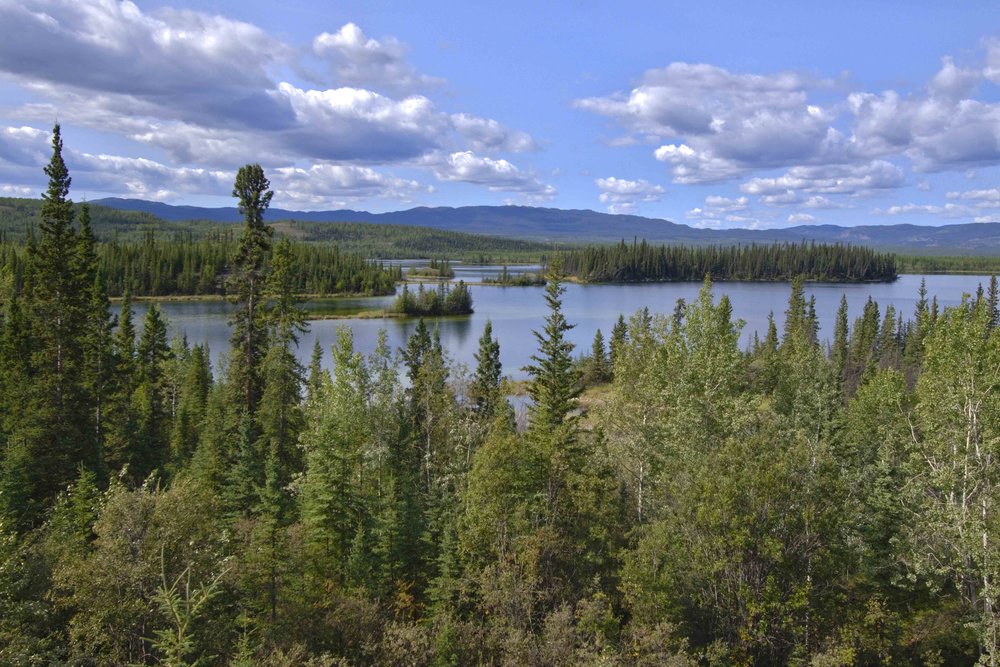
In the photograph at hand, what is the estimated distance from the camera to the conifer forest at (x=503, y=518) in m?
15.7

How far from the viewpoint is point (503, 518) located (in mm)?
20312

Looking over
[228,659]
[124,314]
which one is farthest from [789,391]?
[124,314]

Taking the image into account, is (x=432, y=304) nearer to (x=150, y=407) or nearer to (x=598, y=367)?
(x=598, y=367)

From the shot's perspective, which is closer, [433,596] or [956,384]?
[956,384]

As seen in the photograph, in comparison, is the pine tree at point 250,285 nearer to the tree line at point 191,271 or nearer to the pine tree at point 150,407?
the pine tree at point 150,407

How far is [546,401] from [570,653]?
1665 cm

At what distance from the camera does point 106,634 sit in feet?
45.2

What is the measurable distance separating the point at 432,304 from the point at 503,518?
11930 cm

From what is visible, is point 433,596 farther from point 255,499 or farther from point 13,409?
point 13,409

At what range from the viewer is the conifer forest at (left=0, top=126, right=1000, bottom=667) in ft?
51.4

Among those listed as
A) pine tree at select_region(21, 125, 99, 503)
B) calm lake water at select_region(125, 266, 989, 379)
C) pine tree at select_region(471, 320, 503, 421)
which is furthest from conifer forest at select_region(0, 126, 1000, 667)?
calm lake water at select_region(125, 266, 989, 379)

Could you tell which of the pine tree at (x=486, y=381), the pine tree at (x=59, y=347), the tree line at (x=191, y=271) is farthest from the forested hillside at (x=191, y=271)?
the pine tree at (x=59, y=347)

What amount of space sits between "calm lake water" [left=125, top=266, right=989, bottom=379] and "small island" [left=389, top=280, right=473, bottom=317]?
13.5 ft

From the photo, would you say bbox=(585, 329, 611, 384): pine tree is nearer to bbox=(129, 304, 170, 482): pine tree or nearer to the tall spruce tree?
bbox=(129, 304, 170, 482): pine tree
